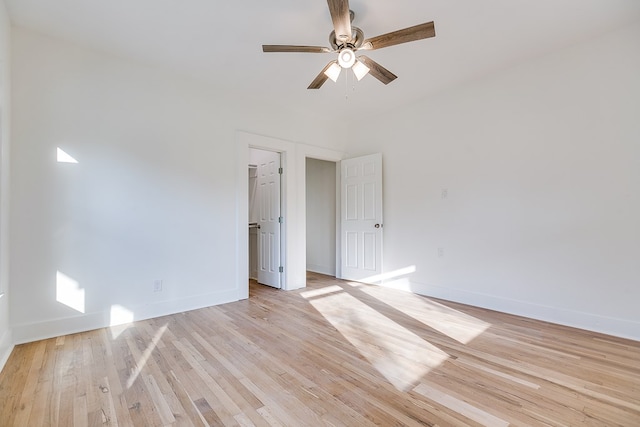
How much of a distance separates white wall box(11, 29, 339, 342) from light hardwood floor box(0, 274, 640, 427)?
41 cm

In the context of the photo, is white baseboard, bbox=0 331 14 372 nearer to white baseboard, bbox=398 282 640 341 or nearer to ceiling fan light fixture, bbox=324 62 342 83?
ceiling fan light fixture, bbox=324 62 342 83

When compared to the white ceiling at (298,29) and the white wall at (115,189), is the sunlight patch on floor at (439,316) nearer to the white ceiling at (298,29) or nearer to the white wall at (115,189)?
the white wall at (115,189)

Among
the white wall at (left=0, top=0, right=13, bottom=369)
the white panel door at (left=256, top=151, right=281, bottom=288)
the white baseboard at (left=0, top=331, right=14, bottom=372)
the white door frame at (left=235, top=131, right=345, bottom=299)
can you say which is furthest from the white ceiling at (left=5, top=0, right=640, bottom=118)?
the white baseboard at (left=0, top=331, right=14, bottom=372)

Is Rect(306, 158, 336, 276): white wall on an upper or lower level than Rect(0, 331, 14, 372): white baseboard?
upper

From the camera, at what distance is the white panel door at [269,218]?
4.44 m

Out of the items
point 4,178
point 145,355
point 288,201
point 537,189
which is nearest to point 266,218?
point 288,201

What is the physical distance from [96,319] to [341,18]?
11.1 ft

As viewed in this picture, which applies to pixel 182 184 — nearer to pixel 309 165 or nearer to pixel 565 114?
pixel 309 165

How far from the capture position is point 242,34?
2.62 m

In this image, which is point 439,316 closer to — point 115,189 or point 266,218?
point 266,218

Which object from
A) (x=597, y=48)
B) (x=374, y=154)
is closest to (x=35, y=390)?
(x=374, y=154)

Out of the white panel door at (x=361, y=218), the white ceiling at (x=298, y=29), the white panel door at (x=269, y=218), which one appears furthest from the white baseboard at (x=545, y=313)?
the white ceiling at (x=298, y=29)

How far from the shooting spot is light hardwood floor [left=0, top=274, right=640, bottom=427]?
61.8 inches

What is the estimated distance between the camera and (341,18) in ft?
6.41
